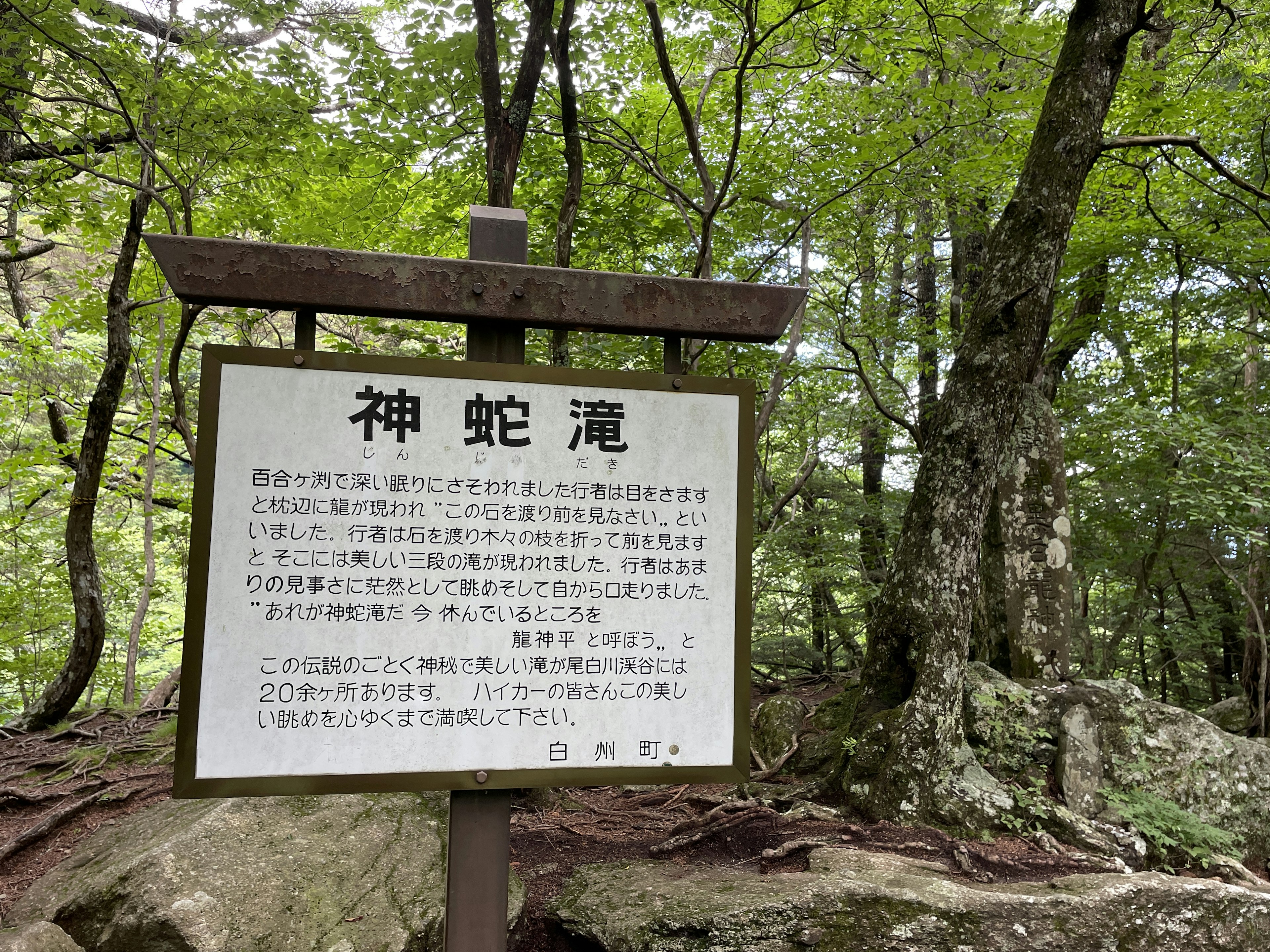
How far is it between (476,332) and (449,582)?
0.85m

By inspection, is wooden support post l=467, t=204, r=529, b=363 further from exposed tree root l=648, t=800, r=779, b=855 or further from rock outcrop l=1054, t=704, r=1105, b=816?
rock outcrop l=1054, t=704, r=1105, b=816

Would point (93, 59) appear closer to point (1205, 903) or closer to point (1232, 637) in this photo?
point (1205, 903)

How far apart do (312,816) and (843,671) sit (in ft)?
28.1

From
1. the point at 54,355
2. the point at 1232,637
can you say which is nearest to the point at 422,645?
the point at 54,355

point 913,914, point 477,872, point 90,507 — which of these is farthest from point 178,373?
point 913,914

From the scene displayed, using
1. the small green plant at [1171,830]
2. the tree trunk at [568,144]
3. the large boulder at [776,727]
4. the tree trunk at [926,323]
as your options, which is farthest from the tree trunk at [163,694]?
the tree trunk at [926,323]

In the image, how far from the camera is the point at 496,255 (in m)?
2.51

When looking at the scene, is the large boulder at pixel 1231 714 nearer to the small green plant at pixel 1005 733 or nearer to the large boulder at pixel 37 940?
the small green plant at pixel 1005 733

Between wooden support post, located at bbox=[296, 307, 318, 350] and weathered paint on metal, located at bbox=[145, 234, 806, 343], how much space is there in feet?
0.11

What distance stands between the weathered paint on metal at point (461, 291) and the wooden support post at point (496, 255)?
72 millimetres

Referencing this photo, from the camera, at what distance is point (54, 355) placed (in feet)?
29.7

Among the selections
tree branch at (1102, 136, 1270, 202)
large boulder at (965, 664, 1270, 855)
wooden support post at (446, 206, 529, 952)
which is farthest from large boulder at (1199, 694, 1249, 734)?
wooden support post at (446, 206, 529, 952)

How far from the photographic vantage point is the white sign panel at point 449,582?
2.19 meters

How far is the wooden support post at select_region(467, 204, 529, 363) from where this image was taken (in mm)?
2486
